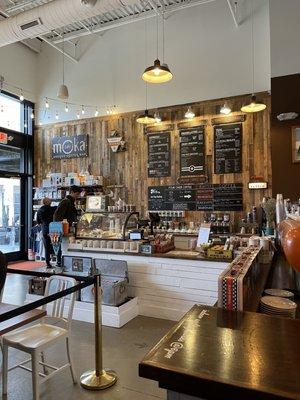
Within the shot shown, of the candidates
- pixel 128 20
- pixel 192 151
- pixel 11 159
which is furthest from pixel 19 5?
pixel 192 151

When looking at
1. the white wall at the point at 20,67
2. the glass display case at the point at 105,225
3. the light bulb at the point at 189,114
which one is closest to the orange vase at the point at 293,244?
the glass display case at the point at 105,225

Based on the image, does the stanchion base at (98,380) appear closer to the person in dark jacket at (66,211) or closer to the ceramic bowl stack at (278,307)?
the ceramic bowl stack at (278,307)

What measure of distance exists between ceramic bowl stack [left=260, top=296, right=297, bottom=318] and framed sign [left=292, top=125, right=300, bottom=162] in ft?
14.4

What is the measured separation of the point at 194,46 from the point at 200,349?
757 cm

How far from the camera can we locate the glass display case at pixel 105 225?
487 centimetres

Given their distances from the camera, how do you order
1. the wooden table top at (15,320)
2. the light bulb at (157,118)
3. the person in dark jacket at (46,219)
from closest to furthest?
the wooden table top at (15,320) → the light bulb at (157,118) → the person in dark jacket at (46,219)

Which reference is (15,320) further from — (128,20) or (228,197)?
(128,20)

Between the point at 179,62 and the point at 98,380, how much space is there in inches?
273

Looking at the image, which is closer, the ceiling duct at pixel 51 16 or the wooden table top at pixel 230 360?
the wooden table top at pixel 230 360

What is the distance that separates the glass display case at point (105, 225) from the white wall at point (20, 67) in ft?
18.2

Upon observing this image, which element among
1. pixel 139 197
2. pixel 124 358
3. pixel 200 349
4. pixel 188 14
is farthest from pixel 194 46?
pixel 200 349

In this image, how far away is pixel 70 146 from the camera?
347 inches

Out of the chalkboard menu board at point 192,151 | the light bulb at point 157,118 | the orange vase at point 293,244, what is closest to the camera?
the orange vase at point 293,244

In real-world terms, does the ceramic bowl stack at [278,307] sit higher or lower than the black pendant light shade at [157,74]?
lower
